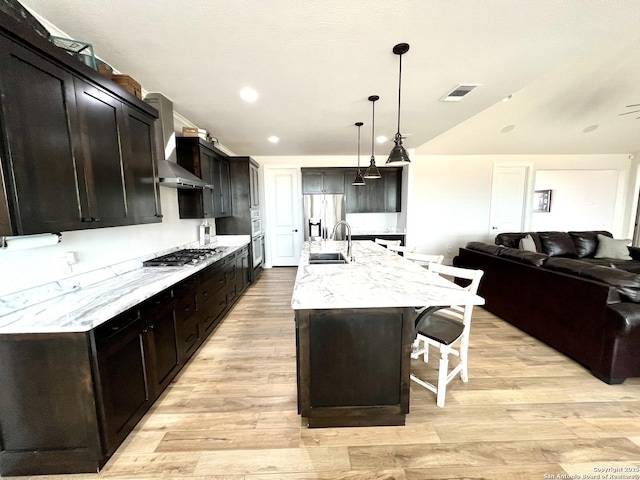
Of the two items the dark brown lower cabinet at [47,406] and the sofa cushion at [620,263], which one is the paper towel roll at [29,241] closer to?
the dark brown lower cabinet at [47,406]

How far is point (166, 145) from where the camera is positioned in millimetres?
2617

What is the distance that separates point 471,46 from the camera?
1.93 metres

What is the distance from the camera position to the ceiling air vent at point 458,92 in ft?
8.37

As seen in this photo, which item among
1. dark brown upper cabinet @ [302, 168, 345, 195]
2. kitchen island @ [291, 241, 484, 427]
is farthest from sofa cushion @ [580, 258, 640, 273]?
dark brown upper cabinet @ [302, 168, 345, 195]

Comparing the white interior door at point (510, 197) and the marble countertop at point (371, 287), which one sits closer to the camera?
the marble countertop at point (371, 287)

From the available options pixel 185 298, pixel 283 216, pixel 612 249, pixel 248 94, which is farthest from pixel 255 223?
pixel 612 249

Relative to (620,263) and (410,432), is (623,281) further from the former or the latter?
(620,263)

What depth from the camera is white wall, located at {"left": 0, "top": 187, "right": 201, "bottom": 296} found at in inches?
56.5

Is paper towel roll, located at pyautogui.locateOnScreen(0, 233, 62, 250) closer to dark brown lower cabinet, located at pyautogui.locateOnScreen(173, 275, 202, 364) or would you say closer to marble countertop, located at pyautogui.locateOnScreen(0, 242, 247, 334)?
marble countertop, located at pyautogui.locateOnScreen(0, 242, 247, 334)

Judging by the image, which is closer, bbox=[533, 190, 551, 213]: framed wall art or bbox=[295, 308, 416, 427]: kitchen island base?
bbox=[295, 308, 416, 427]: kitchen island base

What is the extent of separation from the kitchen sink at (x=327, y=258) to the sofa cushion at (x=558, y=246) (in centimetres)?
401

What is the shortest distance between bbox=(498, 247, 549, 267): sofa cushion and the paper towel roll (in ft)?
13.8

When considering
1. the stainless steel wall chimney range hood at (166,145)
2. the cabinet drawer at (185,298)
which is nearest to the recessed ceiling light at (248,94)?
the stainless steel wall chimney range hood at (166,145)

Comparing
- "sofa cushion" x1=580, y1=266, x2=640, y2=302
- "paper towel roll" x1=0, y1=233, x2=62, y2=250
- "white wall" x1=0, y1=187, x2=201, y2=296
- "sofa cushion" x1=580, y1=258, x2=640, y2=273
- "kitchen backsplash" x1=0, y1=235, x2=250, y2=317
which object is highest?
"paper towel roll" x1=0, y1=233, x2=62, y2=250
